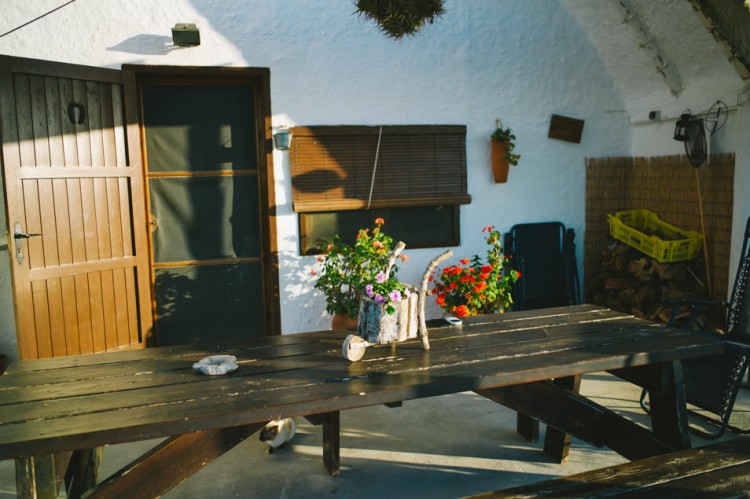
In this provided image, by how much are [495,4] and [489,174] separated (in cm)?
142

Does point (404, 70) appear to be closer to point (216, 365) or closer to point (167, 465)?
point (216, 365)

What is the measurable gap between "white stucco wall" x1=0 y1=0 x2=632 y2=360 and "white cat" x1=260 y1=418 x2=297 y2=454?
5.09ft

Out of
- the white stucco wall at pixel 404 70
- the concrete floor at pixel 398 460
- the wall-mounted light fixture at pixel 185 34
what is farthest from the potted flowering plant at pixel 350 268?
the wall-mounted light fixture at pixel 185 34

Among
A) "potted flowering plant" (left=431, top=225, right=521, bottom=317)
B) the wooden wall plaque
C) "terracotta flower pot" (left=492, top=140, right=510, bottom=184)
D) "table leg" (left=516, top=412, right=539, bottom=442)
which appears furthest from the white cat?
the wooden wall plaque

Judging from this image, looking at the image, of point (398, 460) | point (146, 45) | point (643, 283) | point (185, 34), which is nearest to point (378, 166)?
point (185, 34)

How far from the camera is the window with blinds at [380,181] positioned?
4.88 meters

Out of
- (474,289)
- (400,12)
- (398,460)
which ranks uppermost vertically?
(400,12)

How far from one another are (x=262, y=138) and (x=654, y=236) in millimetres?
3253

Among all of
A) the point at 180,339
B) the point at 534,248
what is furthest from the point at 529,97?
the point at 180,339

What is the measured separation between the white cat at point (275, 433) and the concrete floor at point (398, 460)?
51 mm

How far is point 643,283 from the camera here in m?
5.19

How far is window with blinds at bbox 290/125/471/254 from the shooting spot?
488 cm

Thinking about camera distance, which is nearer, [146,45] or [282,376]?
[282,376]

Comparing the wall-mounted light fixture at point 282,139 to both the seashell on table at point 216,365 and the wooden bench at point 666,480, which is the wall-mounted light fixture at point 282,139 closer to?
the seashell on table at point 216,365
